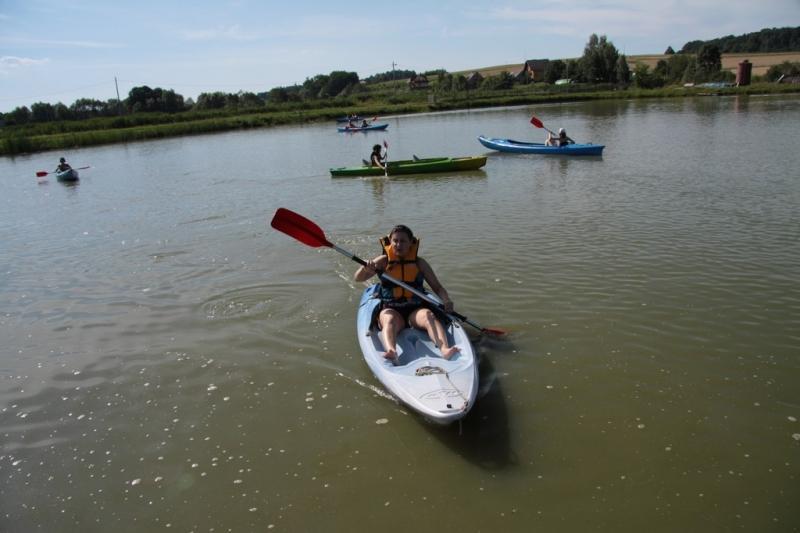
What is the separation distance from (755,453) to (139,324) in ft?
24.9

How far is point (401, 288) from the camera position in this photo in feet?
21.8

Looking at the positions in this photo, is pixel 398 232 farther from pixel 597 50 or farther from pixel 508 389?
pixel 597 50

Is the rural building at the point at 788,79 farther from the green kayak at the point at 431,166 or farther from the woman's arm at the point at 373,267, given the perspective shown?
the woman's arm at the point at 373,267

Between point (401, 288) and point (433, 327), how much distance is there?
2.45ft

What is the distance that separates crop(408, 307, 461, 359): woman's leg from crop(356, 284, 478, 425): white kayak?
6 centimetres

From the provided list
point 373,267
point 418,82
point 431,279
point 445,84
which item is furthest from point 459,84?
point 373,267

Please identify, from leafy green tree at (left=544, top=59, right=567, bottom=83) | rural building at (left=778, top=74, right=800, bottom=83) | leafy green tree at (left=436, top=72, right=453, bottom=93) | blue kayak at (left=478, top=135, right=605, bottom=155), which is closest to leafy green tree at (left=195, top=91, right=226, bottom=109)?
leafy green tree at (left=436, top=72, right=453, bottom=93)

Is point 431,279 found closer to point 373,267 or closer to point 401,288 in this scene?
point 401,288

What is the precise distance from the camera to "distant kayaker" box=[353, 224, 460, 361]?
6316 mm

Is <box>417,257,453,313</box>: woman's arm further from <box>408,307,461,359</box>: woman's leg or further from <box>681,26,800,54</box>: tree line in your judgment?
<box>681,26,800,54</box>: tree line

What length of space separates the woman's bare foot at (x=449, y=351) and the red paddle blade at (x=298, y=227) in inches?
98.5

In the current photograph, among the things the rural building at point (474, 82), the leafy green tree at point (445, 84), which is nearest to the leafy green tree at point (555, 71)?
the rural building at point (474, 82)

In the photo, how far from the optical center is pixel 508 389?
5711 mm

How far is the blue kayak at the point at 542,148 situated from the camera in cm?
1989
